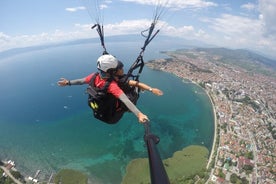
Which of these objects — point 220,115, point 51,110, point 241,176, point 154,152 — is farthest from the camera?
point 51,110

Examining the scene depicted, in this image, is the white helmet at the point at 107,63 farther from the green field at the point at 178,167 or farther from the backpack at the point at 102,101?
the green field at the point at 178,167

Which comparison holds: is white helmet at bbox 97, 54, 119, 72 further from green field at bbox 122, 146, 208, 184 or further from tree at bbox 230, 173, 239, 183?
tree at bbox 230, 173, 239, 183

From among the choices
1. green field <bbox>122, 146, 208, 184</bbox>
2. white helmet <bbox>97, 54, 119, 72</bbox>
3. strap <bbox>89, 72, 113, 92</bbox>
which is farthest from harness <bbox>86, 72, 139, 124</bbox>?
green field <bbox>122, 146, 208, 184</bbox>

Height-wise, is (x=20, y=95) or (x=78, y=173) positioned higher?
(x=78, y=173)

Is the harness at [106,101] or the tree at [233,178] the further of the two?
the tree at [233,178]

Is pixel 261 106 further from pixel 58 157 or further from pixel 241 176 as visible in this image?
pixel 58 157

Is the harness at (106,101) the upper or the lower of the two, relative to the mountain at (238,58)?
upper

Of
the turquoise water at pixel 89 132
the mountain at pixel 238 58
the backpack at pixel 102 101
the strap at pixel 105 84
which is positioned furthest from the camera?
the mountain at pixel 238 58

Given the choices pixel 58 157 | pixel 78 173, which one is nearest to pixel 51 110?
Answer: pixel 58 157

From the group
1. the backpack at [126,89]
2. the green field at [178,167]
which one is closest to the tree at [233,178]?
the green field at [178,167]

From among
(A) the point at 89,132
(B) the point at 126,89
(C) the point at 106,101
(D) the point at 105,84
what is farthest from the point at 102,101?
(A) the point at 89,132

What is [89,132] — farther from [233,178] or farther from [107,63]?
[107,63]
